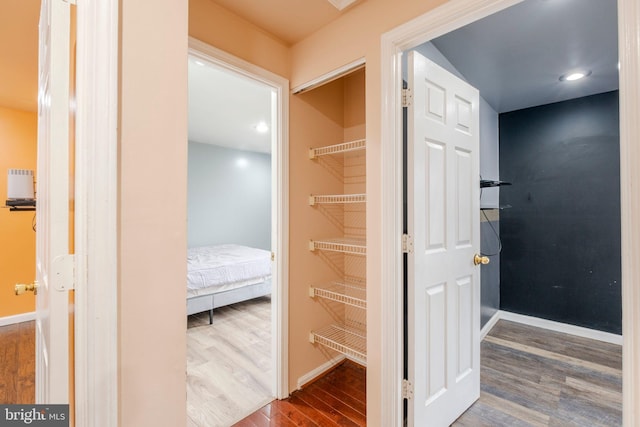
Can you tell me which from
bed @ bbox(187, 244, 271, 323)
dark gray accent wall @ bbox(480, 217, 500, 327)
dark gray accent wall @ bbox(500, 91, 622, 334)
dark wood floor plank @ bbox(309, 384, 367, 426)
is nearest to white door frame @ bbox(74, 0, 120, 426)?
dark wood floor plank @ bbox(309, 384, 367, 426)

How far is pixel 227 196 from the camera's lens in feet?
18.9

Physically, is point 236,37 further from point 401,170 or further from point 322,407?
point 322,407

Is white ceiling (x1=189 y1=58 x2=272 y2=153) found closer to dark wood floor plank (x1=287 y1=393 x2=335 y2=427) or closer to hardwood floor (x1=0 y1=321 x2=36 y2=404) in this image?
dark wood floor plank (x1=287 y1=393 x2=335 y2=427)

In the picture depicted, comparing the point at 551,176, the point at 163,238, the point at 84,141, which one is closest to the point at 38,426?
the point at 163,238

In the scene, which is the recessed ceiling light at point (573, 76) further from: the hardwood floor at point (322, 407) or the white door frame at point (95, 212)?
the white door frame at point (95, 212)

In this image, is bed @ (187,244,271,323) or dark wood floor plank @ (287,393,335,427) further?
bed @ (187,244,271,323)

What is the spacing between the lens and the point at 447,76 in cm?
175

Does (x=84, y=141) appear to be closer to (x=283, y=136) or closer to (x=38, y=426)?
(x=38, y=426)

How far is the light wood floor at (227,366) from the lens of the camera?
193cm

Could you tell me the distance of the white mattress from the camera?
11.0 ft

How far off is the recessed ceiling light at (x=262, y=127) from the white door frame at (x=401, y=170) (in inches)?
114

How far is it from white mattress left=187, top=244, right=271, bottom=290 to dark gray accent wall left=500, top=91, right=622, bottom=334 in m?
3.08

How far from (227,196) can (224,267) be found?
2.48 m

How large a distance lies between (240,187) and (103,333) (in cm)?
538
